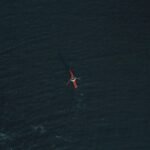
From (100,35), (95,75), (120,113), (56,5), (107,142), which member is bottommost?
(107,142)

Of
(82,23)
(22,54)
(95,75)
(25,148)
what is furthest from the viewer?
(82,23)

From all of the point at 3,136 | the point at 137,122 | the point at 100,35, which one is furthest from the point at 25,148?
the point at 100,35

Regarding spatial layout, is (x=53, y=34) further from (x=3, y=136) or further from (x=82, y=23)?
(x=3, y=136)

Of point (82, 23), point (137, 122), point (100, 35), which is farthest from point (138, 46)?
point (137, 122)

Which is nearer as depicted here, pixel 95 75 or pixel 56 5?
pixel 95 75

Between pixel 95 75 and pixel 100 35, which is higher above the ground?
pixel 100 35

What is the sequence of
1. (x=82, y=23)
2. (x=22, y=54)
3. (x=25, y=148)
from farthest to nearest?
(x=82, y=23)
(x=22, y=54)
(x=25, y=148)
